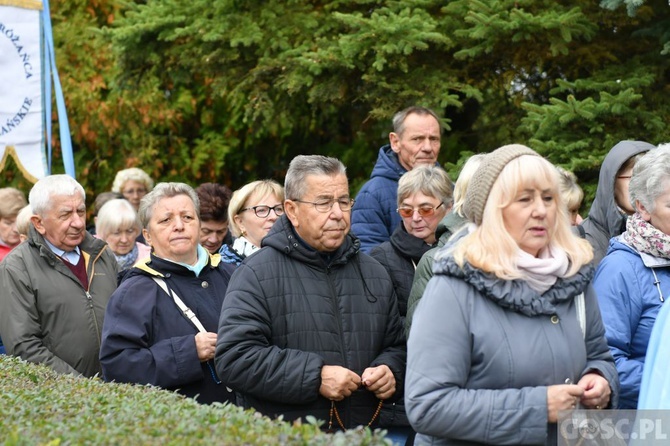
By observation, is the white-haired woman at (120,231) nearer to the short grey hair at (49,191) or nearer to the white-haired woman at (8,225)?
the white-haired woman at (8,225)

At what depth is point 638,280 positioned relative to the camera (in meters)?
4.59

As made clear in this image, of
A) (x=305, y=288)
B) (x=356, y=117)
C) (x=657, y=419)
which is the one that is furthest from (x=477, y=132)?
(x=657, y=419)

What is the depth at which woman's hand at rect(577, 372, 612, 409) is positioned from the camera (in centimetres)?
372

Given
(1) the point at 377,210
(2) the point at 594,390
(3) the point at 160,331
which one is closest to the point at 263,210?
(1) the point at 377,210

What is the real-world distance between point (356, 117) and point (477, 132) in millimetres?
1349

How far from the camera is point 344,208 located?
5.04m

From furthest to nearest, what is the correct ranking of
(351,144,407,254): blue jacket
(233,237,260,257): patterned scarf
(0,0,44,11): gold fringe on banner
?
(0,0,44,11): gold fringe on banner, (351,144,407,254): blue jacket, (233,237,260,257): patterned scarf

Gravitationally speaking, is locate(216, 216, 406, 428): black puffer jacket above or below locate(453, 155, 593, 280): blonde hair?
below

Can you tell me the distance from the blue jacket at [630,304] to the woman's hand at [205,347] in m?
2.05

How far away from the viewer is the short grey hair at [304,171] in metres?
5.02

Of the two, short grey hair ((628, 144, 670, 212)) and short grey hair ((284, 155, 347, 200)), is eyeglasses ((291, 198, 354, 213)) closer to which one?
short grey hair ((284, 155, 347, 200))

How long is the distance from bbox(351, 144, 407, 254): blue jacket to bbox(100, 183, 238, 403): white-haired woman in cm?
133

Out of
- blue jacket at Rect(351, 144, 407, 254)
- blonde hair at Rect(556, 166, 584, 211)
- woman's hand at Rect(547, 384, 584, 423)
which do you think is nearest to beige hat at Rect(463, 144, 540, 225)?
woman's hand at Rect(547, 384, 584, 423)

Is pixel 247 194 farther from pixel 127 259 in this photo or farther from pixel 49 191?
pixel 127 259
